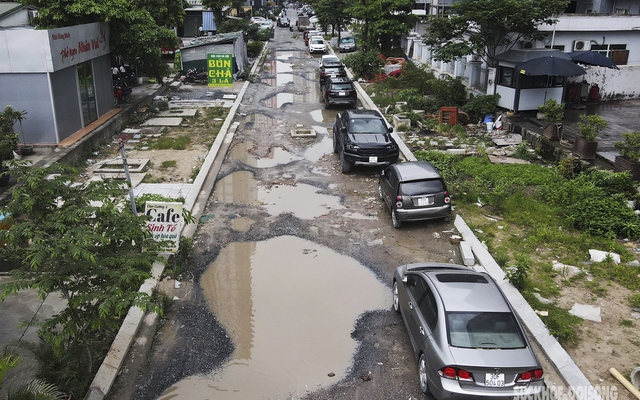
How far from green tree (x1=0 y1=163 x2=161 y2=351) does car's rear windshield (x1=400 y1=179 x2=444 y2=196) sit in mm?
7159

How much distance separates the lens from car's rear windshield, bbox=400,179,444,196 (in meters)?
13.3

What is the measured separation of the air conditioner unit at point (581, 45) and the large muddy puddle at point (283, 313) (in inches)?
795

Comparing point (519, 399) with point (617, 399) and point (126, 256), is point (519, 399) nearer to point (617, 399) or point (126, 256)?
point (617, 399)

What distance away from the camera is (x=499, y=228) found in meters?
13.2

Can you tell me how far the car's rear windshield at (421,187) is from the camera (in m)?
13.3

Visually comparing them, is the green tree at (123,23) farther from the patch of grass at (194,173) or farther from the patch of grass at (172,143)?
the patch of grass at (194,173)

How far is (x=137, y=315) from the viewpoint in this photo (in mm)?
9539

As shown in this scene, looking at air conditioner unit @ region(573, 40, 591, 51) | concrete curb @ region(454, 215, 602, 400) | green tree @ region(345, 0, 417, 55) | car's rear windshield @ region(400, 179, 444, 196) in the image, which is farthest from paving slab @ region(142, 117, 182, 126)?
green tree @ region(345, 0, 417, 55)

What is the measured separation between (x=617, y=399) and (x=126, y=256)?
7.19 meters

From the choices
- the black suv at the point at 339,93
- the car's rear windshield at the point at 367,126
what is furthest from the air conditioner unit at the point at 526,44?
the car's rear windshield at the point at 367,126

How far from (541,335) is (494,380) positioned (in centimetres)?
234

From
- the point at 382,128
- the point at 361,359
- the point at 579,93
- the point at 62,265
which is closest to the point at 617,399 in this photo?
the point at 361,359

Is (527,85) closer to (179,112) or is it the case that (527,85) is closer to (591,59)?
(591,59)

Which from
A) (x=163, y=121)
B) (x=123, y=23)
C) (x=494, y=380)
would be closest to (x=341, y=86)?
(x=163, y=121)
